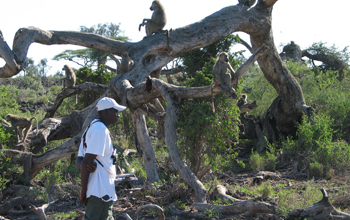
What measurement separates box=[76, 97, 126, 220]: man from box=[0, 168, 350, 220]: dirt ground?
233cm

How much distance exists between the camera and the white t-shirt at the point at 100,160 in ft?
10.8

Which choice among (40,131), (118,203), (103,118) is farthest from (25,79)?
(103,118)

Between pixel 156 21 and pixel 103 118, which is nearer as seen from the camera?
pixel 103 118

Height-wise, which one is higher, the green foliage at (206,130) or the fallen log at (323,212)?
the green foliage at (206,130)

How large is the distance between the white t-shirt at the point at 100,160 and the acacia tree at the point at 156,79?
2.66 meters

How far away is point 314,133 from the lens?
9195mm

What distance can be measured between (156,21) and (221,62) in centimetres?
323

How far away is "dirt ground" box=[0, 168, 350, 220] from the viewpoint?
233 inches

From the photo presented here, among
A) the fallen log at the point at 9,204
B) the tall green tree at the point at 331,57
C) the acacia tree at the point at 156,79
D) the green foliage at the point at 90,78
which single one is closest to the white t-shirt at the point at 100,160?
the acacia tree at the point at 156,79

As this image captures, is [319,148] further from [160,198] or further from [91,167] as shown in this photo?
[91,167]

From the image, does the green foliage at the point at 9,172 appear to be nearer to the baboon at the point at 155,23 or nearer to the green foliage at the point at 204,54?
the baboon at the point at 155,23

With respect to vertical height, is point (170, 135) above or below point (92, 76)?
below

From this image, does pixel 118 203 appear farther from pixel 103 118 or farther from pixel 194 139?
pixel 103 118

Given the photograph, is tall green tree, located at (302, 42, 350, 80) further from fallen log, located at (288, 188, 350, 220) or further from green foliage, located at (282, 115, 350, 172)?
fallen log, located at (288, 188, 350, 220)
